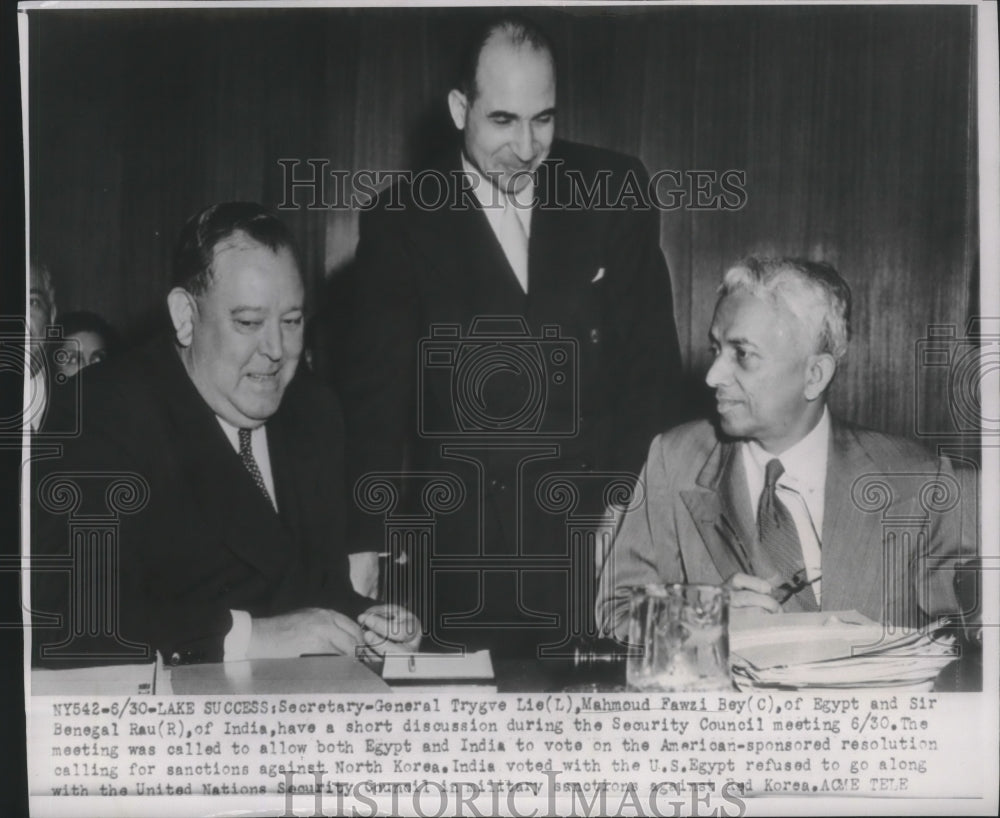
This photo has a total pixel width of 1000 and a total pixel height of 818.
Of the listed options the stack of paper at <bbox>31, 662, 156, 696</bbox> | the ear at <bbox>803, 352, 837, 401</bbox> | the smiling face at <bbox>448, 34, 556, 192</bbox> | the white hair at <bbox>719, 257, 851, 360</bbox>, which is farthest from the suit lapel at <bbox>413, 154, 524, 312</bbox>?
the stack of paper at <bbox>31, 662, 156, 696</bbox>

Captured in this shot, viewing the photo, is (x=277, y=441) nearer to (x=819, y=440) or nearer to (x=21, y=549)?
(x=21, y=549)

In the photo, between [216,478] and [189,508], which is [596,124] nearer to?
[216,478]

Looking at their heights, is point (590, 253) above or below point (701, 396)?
above

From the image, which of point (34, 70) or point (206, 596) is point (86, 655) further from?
point (34, 70)

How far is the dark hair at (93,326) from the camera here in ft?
11.7

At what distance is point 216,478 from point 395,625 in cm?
67

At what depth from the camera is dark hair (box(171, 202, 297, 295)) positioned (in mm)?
3541

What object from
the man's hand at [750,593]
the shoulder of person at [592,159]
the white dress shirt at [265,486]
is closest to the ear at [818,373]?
the man's hand at [750,593]

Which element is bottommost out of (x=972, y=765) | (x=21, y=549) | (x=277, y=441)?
(x=972, y=765)

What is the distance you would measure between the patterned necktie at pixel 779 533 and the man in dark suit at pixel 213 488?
1.07 meters

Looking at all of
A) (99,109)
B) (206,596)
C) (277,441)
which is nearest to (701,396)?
(277,441)

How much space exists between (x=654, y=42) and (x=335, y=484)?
5.23 ft

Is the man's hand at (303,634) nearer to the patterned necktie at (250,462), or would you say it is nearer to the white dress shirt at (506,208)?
the patterned necktie at (250,462)

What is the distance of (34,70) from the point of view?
3.59 metres
